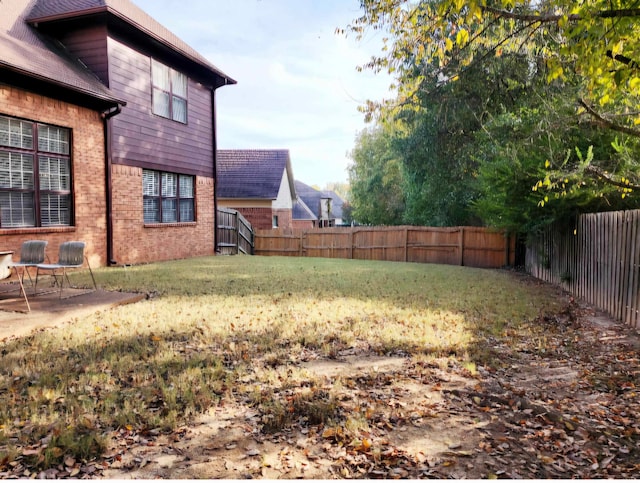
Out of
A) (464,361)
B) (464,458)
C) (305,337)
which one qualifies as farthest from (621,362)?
(305,337)

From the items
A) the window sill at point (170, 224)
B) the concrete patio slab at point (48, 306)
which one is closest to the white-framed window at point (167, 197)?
the window sill at point (170, 224)

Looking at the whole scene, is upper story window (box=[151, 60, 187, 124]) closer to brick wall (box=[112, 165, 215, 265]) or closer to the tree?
brick wall (box=[112, 165, 215, 265])

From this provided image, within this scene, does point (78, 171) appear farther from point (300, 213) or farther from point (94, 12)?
point (300, 213)

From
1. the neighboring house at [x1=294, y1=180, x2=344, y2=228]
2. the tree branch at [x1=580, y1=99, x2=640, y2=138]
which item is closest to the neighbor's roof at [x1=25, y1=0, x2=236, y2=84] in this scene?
the tree branch at [x1=580, y1=99, x2=640, y2=138]

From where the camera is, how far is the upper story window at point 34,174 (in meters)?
9.43

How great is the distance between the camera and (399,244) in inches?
777

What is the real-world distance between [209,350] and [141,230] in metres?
9.31

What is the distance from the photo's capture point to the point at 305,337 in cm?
555

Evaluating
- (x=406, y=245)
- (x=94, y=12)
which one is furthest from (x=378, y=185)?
(x=94, y=12)

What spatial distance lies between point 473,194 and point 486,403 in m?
16.5

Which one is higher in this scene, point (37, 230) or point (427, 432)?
point (37, 230)

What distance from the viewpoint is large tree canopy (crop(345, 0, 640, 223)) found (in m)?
4.37

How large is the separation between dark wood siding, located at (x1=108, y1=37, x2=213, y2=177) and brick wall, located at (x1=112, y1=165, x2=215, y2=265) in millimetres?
577

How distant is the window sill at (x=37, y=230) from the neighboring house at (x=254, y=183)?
15227mm
